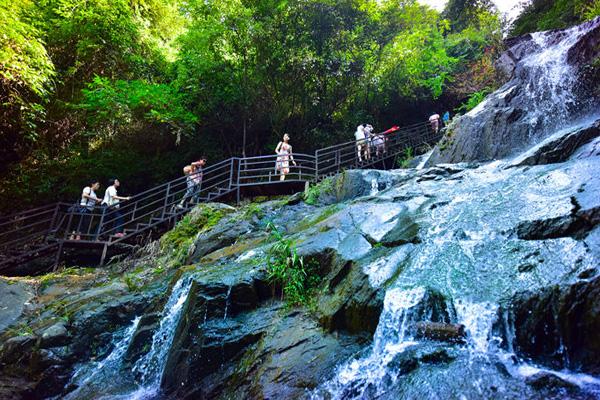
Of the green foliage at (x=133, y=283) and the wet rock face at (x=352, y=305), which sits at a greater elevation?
the green foliage at (x=133, y=283)

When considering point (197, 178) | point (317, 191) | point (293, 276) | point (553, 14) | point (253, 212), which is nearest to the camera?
point (293, 276)

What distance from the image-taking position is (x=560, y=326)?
3285 millimetres

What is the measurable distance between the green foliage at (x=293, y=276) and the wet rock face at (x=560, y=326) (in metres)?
2.66

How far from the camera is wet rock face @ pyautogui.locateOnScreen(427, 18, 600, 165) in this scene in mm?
9281

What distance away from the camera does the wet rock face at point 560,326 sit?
10.2 feet

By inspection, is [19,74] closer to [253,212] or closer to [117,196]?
[117,196]

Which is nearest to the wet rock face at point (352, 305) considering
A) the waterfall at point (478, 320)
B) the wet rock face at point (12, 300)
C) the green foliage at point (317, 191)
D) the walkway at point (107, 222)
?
the waterfall at point (478, 320)

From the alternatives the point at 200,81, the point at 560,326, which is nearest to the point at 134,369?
the point at 560,326

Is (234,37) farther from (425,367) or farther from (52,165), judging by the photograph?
(425,367)

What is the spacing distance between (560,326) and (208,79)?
48.6ft

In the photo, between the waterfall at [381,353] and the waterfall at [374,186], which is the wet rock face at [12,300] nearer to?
the waterfall at [381,353]

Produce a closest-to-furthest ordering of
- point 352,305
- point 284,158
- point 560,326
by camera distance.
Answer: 1. point 560,326
2. point 352,305
3. point 284,158

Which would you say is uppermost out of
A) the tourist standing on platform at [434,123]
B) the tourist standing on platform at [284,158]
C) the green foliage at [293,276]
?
the tourist standing on platform at [434,123]

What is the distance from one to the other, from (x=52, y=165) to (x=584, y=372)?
17565 millimetres
